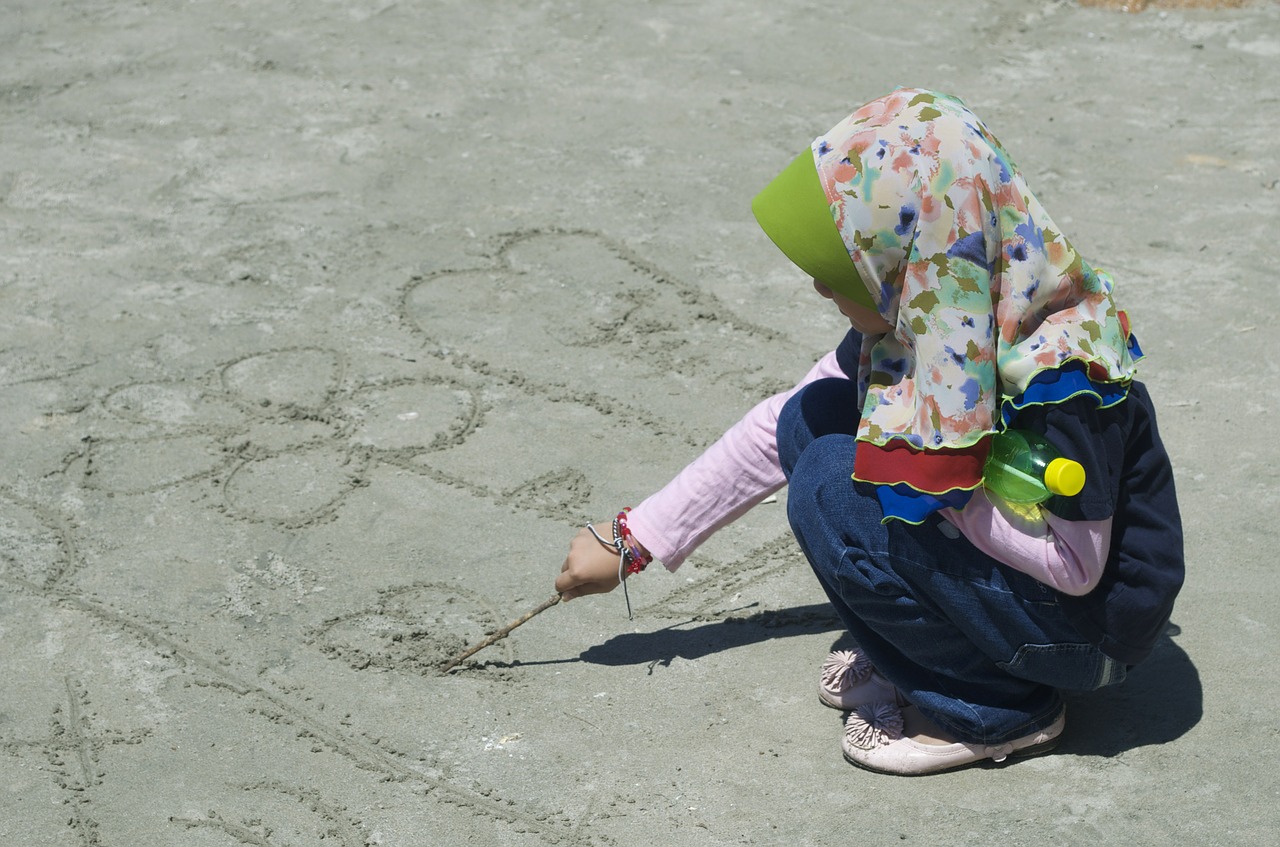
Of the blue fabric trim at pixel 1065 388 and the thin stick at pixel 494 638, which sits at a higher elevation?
the blue fabric trim at pixel 1065 388

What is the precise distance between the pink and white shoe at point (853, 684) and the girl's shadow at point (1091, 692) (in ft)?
0.57

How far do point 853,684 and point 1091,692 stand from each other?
1.30ft

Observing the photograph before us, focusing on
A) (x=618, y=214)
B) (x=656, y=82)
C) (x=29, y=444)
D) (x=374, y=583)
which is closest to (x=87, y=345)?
(x=29, y=444)

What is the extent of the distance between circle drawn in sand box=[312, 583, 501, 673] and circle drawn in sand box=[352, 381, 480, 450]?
0.55 m

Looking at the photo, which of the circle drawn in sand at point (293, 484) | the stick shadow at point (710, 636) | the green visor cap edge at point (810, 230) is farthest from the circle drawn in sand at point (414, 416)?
the green visor cap edge at point (810, 230)

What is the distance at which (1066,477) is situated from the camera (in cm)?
179

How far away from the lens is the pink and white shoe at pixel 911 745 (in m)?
2.14

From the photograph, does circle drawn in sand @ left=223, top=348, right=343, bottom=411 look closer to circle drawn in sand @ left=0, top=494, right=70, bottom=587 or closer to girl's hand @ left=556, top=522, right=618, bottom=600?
circle drawn in sand @ left=0, top=494, right=70, bottom=587

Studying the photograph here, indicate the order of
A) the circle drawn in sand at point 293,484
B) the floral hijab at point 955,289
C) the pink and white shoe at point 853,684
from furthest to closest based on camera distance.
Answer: the circle drawn in sand at point 293,484 < the pink and white shoe at point 853,684 < the floral hijab at point 955,289

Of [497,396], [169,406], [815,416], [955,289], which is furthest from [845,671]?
[169,406]

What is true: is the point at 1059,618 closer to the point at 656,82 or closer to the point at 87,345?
the point at 87,345

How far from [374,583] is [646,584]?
544mm

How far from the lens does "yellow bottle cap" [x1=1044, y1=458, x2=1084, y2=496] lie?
1792 mm

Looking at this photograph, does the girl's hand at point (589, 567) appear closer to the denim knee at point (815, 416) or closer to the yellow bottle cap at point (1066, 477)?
the denim knee at point (815, 416)
